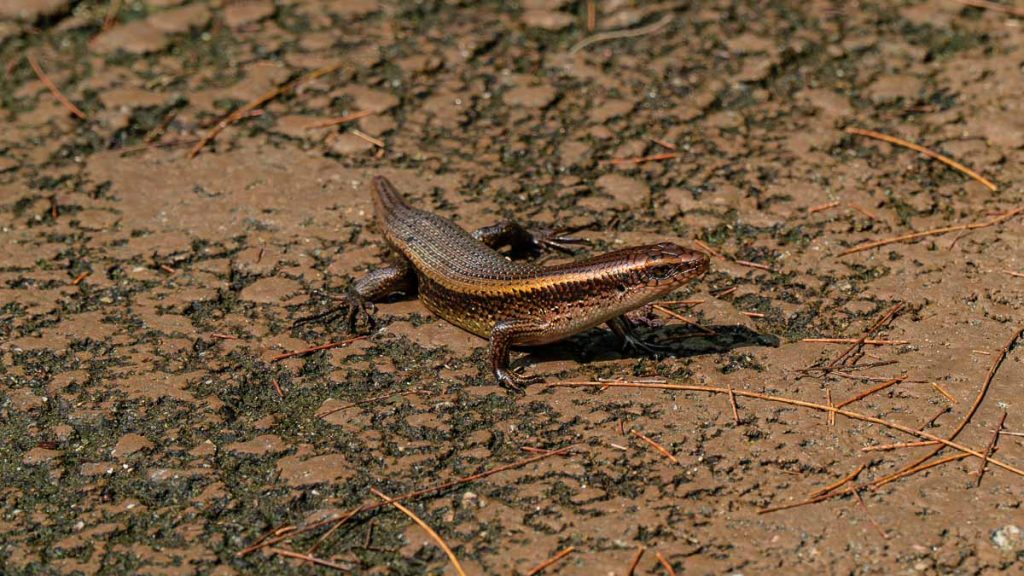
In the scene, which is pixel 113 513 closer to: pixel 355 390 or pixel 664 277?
pixel 355 390

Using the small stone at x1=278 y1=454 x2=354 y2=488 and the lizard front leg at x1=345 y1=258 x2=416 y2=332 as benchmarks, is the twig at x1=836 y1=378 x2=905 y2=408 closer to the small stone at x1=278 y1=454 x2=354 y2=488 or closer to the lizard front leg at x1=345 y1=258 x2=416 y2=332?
Result: the small stone at x1=278 y1=454 x2=354 y2=488

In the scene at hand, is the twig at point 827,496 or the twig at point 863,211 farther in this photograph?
the twig at point 863,211

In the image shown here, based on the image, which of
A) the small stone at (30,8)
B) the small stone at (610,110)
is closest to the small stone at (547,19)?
the small stone at (610,110)

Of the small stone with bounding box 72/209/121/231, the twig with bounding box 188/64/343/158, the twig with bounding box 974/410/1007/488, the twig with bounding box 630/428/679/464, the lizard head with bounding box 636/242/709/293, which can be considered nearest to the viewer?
the twig with bounding box 974/410/1007/488

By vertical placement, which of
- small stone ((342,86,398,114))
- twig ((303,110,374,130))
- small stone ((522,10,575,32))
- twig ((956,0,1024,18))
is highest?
small stone ((522,10,575,32))

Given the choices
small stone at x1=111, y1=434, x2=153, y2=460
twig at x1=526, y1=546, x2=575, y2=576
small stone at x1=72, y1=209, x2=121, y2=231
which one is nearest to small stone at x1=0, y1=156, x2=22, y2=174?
small stone at x1=72, y1=209, x2=121, y2=231

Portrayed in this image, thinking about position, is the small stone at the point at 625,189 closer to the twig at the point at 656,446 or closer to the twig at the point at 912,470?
the twig at the point at 656,446

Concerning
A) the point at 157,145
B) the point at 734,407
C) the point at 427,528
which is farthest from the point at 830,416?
the point at 157,145
